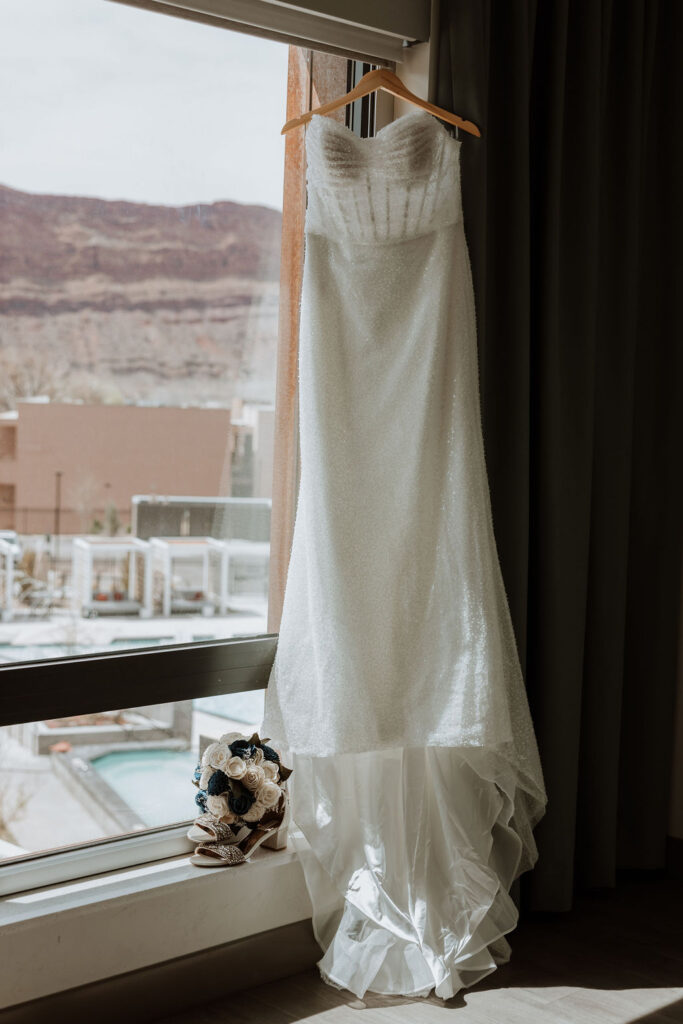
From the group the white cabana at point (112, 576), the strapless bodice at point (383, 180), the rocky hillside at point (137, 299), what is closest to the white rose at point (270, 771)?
the white cabana at point (112, 576)

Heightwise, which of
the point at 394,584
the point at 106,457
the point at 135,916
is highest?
the point at 106,457

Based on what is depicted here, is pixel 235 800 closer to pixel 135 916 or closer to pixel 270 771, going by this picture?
pixel 270 771

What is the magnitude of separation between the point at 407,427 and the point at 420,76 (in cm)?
81

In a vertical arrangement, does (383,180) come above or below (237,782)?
above

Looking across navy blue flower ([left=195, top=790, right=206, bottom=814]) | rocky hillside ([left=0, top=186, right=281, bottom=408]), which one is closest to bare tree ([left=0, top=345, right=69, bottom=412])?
rocky hillside ([left=0, top=186, right=281, bottom=408])

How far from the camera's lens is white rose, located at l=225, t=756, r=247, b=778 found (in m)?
2.14

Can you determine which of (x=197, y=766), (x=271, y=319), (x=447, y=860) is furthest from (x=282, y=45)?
(x=447, y=860)

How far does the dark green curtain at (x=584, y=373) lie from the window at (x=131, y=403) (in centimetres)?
43

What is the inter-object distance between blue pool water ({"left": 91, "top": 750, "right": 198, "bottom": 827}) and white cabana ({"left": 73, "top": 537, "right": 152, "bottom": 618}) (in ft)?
0.99

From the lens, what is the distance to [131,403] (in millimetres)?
2133

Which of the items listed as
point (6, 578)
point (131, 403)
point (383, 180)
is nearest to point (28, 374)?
point (131, 403)

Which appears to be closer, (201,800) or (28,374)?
(28,374)

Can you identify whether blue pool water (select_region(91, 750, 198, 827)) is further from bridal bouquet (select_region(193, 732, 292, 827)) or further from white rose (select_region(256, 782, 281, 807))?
white rose (select_region(256, 782, 281, 807))

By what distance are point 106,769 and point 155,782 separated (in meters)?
0.15
